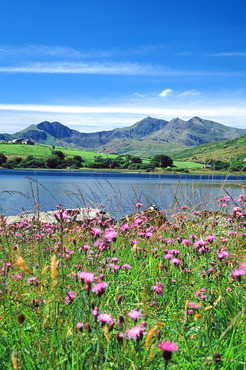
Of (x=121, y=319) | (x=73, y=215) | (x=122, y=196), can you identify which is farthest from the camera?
(x=122, y=196)

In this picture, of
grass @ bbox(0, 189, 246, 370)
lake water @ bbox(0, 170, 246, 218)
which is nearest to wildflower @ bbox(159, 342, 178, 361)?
grass @ bbox(0, 189, 246, 370)

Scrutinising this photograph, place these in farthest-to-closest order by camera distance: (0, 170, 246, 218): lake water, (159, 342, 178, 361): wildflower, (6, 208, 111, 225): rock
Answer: (0, 170, 246, 218): lake water
(6, 208, 111, 225): rock
(159, 342, 178, 361): wildflower

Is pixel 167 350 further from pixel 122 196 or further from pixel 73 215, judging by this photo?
pixel 122 196

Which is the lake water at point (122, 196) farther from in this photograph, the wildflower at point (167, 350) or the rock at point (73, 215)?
the wildflower at point (167, 350)

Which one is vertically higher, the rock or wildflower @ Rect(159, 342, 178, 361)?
wildflower @ Rect(159, 342, 178, 361)

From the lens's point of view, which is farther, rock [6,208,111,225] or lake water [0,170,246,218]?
lake water [0,170,246,218]

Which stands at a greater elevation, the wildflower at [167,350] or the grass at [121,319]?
the wildflower at [167,350]

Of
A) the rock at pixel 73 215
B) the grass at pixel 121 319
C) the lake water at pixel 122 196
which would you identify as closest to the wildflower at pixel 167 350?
the grass at pixel 121 319

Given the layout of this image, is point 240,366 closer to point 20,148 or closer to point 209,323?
point 209,323

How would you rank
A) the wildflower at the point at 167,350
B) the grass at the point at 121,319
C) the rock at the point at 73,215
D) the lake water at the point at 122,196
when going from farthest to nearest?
1. the lake water at the point at 122,196
2. the rock at the point at 73,215
3. the grass at the point at 121,319
4. the wildflower at the point at 167,350

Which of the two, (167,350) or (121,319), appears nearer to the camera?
(167,350)

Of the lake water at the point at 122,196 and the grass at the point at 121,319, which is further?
the lake water at the point at 122,196

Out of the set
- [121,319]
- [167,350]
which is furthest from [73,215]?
[167,350]

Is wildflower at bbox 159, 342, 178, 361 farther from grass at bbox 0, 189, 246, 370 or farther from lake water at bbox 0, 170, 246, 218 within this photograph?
Result: lake water at bbox 0, 170, 246, 218
